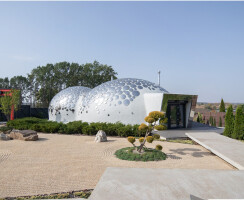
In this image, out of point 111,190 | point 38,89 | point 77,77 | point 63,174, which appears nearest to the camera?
point 111,190

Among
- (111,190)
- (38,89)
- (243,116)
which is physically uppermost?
(38,89)

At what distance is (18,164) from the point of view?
7754mm

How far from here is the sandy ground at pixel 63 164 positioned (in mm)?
5816

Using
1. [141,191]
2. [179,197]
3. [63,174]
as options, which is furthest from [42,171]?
[179,197]

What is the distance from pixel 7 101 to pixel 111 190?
22.5 m

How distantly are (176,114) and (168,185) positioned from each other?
13895 mm

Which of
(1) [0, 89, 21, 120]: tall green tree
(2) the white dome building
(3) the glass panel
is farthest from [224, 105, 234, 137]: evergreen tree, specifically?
(1) [0, 89, 21, 120]: tall green tree

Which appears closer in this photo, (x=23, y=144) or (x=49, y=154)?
(x=49, y=154)

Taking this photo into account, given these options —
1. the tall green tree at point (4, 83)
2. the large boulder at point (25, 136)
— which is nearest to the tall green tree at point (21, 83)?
the tall green tree at point (4, 83)

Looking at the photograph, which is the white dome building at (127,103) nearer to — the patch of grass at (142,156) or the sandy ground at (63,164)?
the sandy ground at (63,164)

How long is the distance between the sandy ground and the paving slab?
1.32m

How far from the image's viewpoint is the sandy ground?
19.1ft

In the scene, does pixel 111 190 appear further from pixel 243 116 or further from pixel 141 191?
pixel 243 116

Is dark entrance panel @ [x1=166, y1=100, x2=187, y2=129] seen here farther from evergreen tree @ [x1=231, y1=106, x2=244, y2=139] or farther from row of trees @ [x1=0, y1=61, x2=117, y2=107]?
row of trees @ [x1=0, y1=61, x2=117, y2=107]
